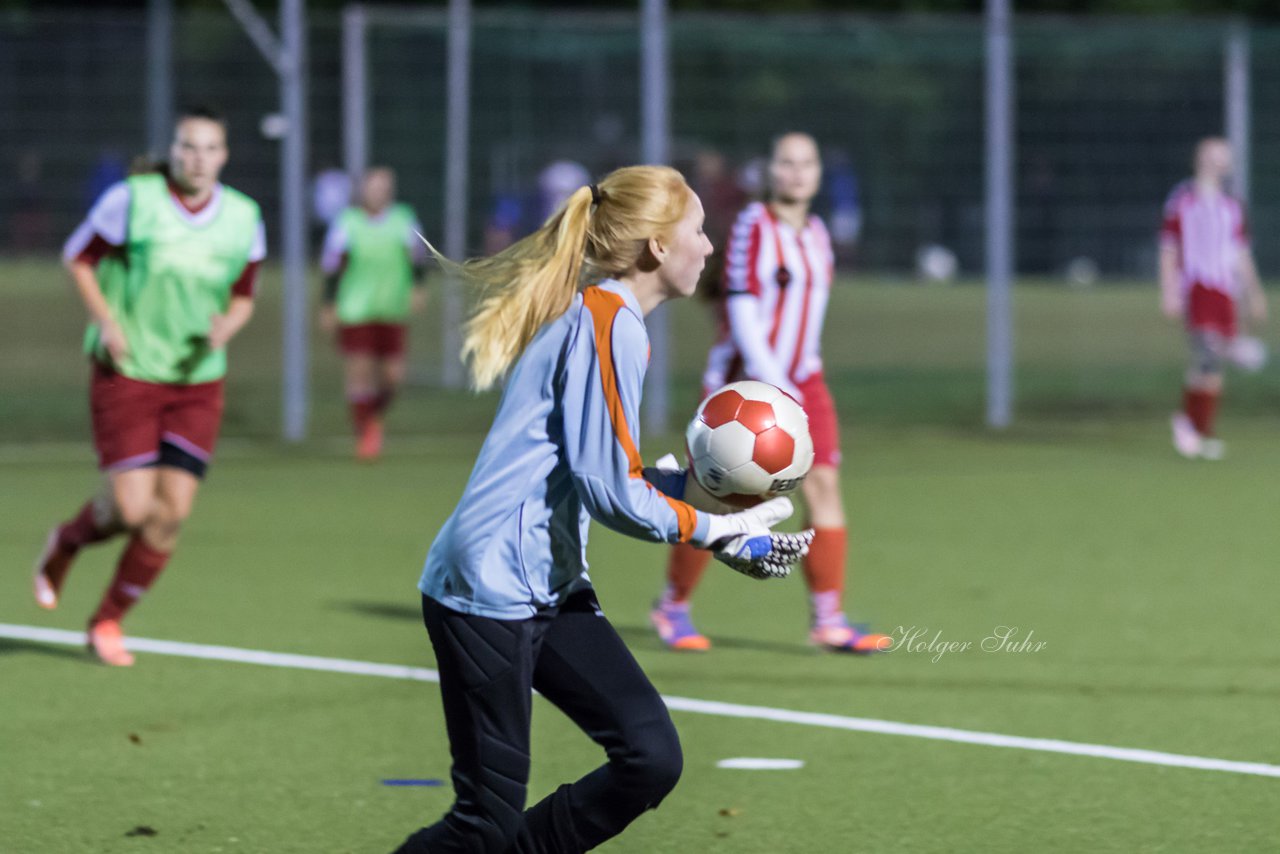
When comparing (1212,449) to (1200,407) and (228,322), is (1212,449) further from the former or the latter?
(228,322)

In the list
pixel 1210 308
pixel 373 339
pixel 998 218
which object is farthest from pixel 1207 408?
pixel 373 339

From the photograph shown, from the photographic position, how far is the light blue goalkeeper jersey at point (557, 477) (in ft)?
14.1

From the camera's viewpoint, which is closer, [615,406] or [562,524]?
[615,406]

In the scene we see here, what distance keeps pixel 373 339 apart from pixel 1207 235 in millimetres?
6076

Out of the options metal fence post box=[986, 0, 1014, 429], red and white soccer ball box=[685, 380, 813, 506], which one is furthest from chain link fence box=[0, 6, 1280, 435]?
red and white soccer ball box=[685, 380, 813, 506]

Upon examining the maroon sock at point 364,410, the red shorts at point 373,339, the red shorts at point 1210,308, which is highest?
the red shorts at point 1210,308

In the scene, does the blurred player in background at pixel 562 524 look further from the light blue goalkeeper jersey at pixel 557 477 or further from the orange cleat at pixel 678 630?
the orange cleat at pixel 678 630

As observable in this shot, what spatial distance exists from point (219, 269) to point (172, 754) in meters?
2.30

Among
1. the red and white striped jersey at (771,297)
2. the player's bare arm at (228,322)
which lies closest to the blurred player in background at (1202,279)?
the red and white striped jersey at (771,297)

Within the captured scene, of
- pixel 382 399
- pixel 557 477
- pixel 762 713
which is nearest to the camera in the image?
pixel 557 477

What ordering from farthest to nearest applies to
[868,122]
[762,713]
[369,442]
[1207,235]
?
[868,122]
[1207,235]
[369,442]
[762,713]

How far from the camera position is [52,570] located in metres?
8.62

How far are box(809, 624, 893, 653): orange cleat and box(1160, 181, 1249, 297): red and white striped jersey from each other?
8221mm

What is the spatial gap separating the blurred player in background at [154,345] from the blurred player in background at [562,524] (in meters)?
3.81
